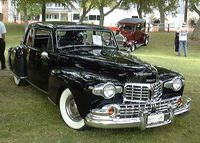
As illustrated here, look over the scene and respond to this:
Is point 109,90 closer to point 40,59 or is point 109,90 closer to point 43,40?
point 40,59

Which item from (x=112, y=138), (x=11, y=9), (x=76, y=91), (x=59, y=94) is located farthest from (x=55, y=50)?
(x=11, y=9)

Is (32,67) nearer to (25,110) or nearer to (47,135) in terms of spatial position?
(25,110)

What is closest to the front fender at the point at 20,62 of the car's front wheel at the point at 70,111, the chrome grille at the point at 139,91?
the car's front wheel at the point at 70,111

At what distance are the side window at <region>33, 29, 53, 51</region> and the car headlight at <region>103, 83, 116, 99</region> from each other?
2.07 metres

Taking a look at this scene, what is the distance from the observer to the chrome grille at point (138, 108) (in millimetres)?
5861

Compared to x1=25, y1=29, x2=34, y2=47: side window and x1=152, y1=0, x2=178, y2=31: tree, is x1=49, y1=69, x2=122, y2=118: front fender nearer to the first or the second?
x1=25, y1=29, x2=34, y2=47: side window

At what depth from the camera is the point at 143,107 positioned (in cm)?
602

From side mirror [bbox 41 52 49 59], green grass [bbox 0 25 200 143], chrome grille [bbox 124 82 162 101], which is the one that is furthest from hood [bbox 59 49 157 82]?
green grass [bbox 0 25 200 143]

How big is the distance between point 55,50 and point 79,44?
0.52 meters

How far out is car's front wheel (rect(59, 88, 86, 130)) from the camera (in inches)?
251

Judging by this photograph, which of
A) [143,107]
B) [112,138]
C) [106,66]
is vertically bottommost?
[112,138]

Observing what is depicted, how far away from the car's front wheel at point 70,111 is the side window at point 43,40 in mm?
1399

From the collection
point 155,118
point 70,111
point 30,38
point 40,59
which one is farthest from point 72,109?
point 30,38

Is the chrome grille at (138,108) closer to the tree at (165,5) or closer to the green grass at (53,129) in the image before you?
the green grass at (53,129)
